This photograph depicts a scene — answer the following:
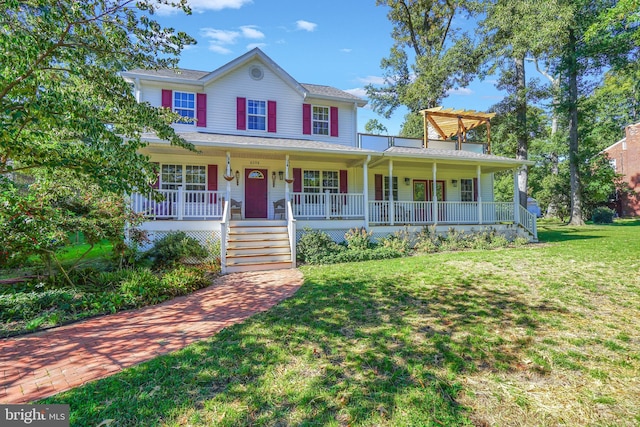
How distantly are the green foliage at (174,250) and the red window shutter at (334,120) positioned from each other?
26.3 ft

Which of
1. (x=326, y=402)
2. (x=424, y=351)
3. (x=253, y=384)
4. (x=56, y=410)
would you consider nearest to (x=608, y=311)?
(x=424, y=351)

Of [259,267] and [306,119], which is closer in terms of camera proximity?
[259,267]

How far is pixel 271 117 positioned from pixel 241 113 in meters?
1.28

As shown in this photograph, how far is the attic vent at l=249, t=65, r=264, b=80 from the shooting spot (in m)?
12.9

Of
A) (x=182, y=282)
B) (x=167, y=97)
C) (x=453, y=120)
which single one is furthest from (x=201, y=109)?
(x=453, y=120)

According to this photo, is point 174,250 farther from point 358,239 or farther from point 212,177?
point 358,239

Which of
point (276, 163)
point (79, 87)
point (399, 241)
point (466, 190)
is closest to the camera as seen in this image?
point (79, 87)

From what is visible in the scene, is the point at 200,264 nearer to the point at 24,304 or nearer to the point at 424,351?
the point at 24,304

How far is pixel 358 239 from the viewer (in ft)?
34.8

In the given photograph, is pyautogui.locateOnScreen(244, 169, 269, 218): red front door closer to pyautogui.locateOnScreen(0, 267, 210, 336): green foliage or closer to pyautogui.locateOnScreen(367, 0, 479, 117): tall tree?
pyautogui.locateOnScreen(0, 267, 210, 336): green foliage

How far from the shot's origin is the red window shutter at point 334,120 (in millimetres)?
13945

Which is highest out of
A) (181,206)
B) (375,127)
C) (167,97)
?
(375,127)

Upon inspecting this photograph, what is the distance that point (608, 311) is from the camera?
4613 millimetres

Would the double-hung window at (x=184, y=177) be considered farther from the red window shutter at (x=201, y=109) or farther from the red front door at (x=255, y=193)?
the red window shutter at (x=201, y=109)
